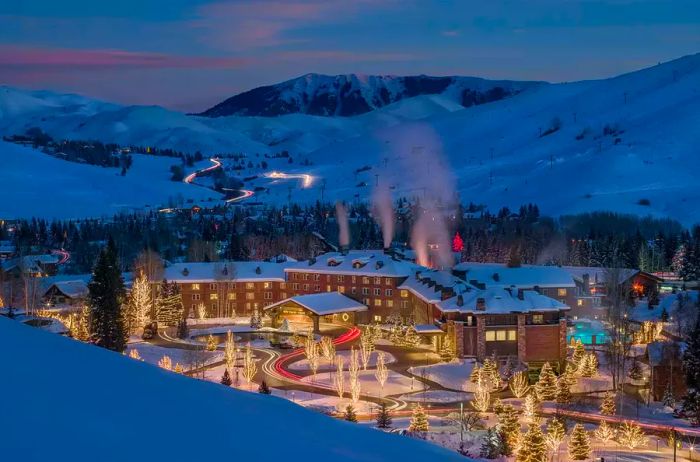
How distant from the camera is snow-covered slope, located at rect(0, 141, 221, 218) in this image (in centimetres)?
12225

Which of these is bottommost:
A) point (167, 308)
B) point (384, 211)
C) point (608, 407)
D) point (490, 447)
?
point (608, 407)

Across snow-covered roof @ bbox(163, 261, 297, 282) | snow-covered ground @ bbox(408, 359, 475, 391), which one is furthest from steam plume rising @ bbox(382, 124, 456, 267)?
snow-covered ground @ bbox(408, 359, 475, 391)

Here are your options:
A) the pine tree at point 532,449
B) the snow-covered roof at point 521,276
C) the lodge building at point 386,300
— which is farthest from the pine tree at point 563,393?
the snow-covered roof at point 521,276

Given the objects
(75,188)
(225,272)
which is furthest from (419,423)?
(75,188)

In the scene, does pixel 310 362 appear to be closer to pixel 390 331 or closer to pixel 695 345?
pixel 390 331

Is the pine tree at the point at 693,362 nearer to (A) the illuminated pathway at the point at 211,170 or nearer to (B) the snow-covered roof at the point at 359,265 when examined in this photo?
(B) the snow-covered roof at the point at 359,265

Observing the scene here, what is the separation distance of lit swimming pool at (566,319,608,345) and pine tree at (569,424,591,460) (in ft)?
53.7

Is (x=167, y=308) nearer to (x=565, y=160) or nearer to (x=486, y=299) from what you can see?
(x=486, y=299)

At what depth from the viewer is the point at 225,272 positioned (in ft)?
140

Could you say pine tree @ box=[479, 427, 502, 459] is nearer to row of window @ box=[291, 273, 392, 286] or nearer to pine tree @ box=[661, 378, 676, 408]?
pine tree @ box=[661, 378, 676, 408]

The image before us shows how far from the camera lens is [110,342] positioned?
89.5 feet

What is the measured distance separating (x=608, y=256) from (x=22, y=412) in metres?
54.1

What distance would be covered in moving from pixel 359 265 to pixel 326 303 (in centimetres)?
349

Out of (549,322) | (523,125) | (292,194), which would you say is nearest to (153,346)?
(549,322)
